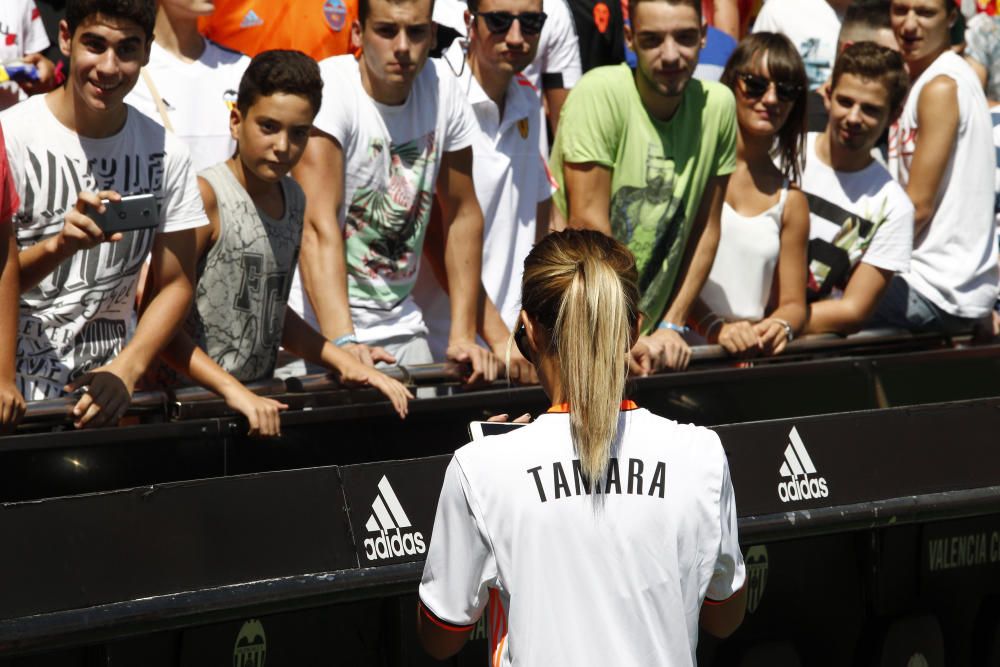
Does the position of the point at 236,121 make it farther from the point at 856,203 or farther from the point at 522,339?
the point at 856,203

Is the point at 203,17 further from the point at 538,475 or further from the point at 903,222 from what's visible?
the point at 538,475

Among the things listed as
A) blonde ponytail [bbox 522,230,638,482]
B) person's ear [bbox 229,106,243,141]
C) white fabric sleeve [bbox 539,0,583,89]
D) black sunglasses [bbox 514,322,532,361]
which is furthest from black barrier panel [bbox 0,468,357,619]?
white fabric sleeve [bbox 539,0,583,89]

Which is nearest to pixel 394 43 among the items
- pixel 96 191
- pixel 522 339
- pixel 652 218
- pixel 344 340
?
pixel 344 340

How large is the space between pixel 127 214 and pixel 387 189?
147 centimetres

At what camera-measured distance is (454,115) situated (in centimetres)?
541

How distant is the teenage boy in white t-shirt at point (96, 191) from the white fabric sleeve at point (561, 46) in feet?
7.68

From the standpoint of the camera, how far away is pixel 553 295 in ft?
8.86

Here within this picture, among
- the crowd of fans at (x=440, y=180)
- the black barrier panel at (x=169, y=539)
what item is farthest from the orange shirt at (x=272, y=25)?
the black barrier panel at (x=169, y=539)

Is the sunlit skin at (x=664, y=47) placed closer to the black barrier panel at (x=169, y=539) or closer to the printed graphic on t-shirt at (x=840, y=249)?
the printed graphic on t-shirt at (x=840, y=249)

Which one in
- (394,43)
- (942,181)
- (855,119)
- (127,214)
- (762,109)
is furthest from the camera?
(942,181)

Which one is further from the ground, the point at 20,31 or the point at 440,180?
the point at 20,31

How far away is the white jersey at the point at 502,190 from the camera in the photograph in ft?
18.6

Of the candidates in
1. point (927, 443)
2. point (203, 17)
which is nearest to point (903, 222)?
point (927, 443)

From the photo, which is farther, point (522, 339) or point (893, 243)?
point (893, 243)
